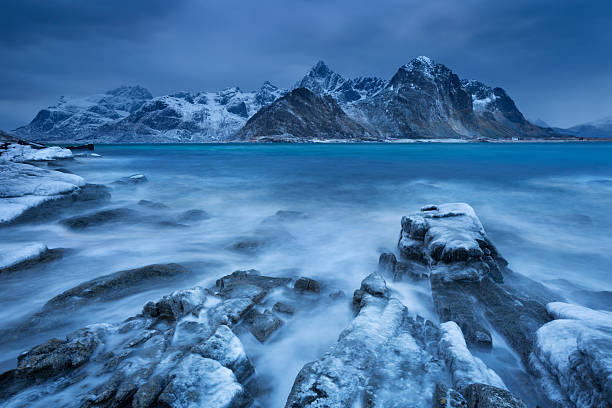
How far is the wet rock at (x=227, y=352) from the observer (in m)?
2.74

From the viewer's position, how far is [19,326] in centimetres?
372

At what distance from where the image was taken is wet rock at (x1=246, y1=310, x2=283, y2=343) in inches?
143

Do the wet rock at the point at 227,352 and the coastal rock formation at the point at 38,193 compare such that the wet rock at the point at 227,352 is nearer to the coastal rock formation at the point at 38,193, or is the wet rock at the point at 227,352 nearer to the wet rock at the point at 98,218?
the wet rock at the point at 98,218

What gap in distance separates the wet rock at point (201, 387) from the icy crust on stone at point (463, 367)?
2.01 metres

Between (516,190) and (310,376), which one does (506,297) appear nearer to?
(310,376)

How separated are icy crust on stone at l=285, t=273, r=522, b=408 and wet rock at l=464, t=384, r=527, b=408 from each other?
0.05 ft

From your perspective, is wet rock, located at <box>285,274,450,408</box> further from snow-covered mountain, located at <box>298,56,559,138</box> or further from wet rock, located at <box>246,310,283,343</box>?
snow-covered mountain, located at <box>298,56,559,138</box>

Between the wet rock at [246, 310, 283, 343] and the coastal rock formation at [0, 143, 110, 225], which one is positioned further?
the coastal rock formation at [0, 143, 110, 225]

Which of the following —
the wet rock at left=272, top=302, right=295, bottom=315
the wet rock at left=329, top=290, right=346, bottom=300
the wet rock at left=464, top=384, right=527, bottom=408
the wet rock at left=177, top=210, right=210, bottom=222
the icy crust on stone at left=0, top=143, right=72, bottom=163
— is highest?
the icy crust on stone at left=0, top=143, right=72, bottom=163

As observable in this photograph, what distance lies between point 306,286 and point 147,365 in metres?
2.73

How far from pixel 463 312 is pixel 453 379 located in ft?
5.12

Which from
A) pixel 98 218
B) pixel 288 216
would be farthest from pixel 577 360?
pixel 98 218

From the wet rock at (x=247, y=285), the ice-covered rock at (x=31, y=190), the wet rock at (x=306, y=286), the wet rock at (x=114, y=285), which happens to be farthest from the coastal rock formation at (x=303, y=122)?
the wet rock at (x=306, y=286)

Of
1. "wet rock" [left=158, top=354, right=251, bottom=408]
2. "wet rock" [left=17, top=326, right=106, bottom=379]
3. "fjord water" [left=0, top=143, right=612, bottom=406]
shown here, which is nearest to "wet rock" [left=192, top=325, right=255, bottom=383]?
"wet rock" [left=158, top=354, right=251, bottom=408]
